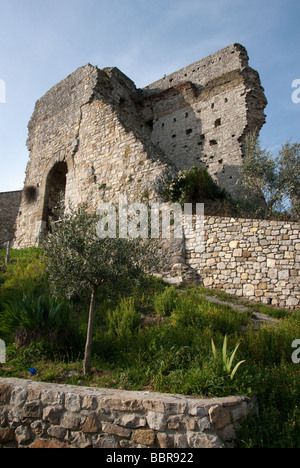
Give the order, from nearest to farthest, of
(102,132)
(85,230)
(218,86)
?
(85,230) → (102,132) → (218,86)

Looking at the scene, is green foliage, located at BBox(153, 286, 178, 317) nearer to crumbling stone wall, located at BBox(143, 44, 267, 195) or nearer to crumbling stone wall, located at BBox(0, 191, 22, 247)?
crumbling stone wall, located at BBox(143, 44, 267, 195)

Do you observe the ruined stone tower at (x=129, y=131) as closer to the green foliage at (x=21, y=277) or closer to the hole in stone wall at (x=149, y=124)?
the hole in stone wall at (x=149, y=124)

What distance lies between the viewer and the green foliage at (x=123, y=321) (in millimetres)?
6086

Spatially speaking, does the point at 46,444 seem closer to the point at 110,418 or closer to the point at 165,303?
the point at 110,418

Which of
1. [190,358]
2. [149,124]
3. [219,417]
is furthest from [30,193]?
[219,417]

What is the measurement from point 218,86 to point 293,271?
14088mm

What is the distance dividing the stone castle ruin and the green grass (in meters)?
1.31

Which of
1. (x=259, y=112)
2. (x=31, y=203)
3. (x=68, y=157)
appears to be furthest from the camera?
(x=259, y=112)

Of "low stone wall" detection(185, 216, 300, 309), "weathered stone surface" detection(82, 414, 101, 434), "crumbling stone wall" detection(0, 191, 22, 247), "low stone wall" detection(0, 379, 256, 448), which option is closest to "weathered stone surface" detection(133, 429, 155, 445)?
"low stone wall" detection(0, 379, 256, 448)

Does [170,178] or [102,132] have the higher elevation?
[102,132]
